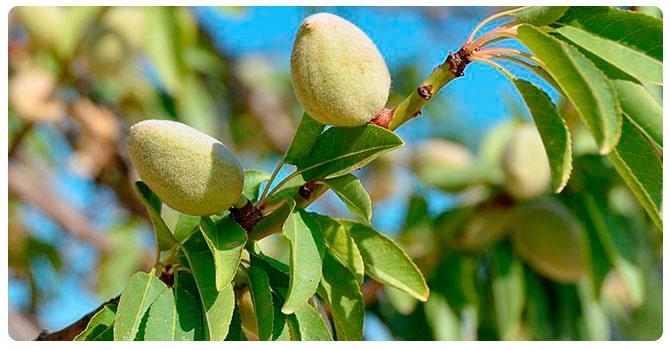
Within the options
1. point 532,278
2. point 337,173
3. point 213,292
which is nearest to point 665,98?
point 337,173

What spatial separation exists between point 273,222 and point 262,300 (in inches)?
3.1

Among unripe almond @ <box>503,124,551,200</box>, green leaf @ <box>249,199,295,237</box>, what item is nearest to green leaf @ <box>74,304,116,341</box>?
green leaf @ <box>249,199,295,237</box>

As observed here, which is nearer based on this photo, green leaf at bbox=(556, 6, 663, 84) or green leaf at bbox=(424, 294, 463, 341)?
green leaf at bbox=(556, 6, 663, 84)

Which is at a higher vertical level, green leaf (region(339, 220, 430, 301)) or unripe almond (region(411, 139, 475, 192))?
green leaf (region(339, 220, 430, 301))

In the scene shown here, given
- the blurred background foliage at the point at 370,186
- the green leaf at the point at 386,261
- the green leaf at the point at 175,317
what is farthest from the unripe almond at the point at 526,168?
the green leaf at the point at 175,317

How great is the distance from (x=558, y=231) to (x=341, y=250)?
2.76 feet

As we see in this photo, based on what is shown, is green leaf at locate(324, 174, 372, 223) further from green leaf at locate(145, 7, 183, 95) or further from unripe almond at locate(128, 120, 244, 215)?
green leaf at locate(145, 7, 183, 95)

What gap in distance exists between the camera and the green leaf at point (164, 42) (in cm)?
189

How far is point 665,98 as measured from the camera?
910 millimetres

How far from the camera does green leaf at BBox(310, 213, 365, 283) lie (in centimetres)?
86

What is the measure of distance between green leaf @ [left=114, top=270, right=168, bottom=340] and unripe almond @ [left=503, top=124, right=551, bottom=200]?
947mm

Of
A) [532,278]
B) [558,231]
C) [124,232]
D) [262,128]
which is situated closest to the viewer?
[558,231]

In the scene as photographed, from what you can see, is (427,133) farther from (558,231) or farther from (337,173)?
(337,173)

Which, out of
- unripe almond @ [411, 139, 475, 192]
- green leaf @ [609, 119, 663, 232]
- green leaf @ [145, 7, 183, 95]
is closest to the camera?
green leaf @ [609, 119, 663, 232]
